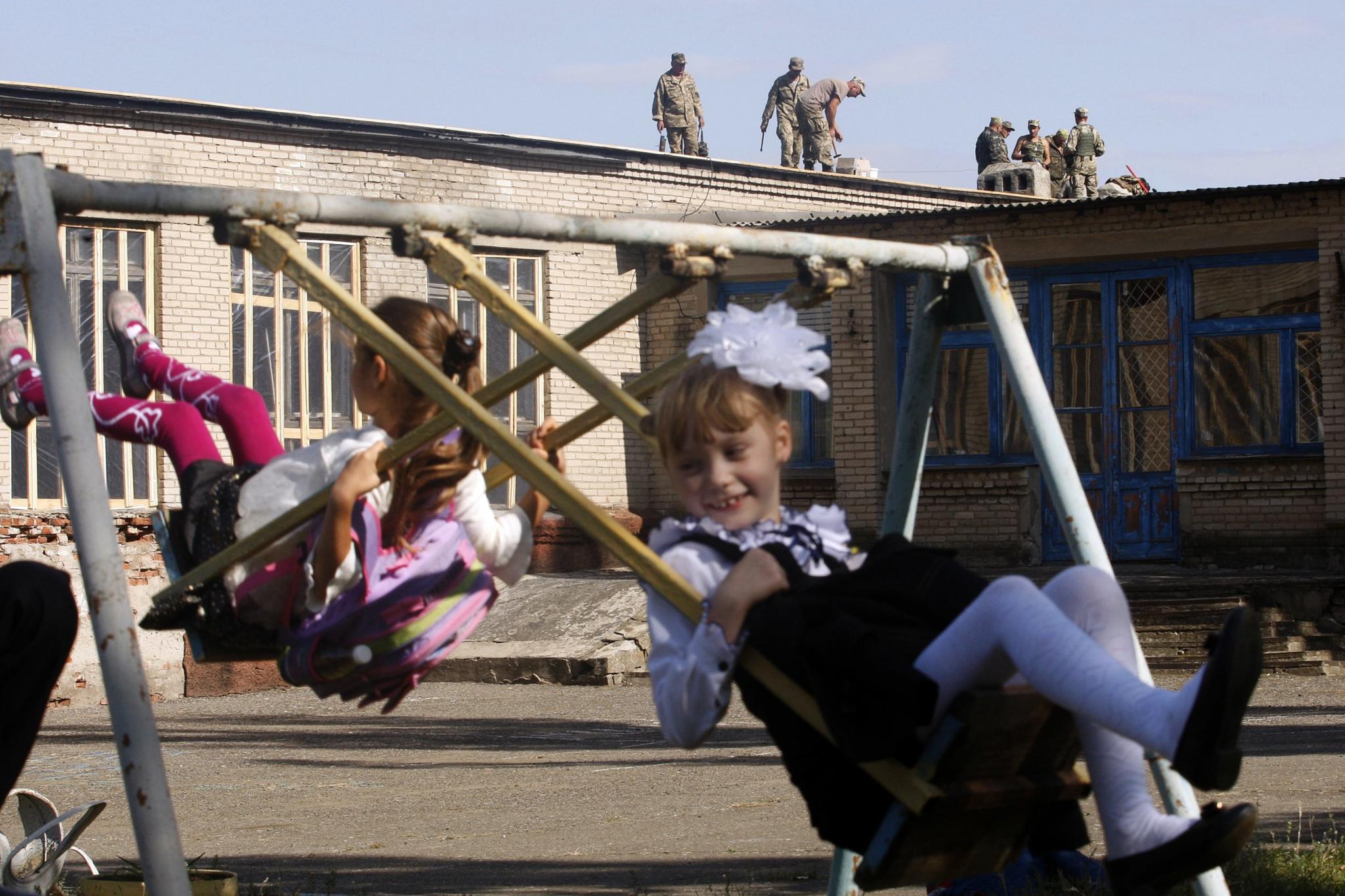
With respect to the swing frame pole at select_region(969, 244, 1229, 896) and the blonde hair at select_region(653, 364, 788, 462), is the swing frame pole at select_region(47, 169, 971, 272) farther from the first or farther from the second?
the blonde hair at select_region(653, 364, 788, 462)

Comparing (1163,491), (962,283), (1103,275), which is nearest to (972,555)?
(1163,491)

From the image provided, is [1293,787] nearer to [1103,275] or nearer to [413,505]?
[413,505]

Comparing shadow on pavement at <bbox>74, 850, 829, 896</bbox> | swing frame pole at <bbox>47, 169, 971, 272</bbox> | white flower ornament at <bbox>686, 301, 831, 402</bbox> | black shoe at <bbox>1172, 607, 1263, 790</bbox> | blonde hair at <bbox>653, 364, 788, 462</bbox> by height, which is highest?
swing frame pole at <bbox>47, 169, 971, 272</bbox>

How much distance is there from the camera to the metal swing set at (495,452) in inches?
117

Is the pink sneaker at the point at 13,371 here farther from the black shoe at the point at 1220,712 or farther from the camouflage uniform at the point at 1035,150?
the camouflage uniform at the point at 1035,150

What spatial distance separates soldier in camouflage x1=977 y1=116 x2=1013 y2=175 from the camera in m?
23.6

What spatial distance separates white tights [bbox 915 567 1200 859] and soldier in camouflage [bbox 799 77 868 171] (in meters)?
19.3

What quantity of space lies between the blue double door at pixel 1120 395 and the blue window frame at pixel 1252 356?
0.75 feet

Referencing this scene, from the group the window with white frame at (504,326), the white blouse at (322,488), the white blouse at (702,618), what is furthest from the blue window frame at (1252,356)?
the white blouse at (702,618)

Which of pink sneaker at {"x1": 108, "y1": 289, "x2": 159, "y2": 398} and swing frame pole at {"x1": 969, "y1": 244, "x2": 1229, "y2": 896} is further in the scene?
pink sneaker at {"x1": 108, "y1": 289, "x2": 159, "y2": 398}

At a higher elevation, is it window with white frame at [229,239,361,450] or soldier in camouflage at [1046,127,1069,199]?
soldier in camouflage at [1046,127,1069,199]

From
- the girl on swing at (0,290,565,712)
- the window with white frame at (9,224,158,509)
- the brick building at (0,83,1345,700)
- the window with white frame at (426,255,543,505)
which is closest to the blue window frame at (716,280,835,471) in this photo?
the brick building at (0,83,1345,700)

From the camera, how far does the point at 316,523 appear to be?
3762mm

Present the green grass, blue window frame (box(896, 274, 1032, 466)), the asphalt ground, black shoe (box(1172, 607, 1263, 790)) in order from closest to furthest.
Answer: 1. black shoe (box(1172, 607, 1263, 790))
2. the green grass
3. the asphalt ground
4. blue window frame (box(896, 274, 1032, 466))
